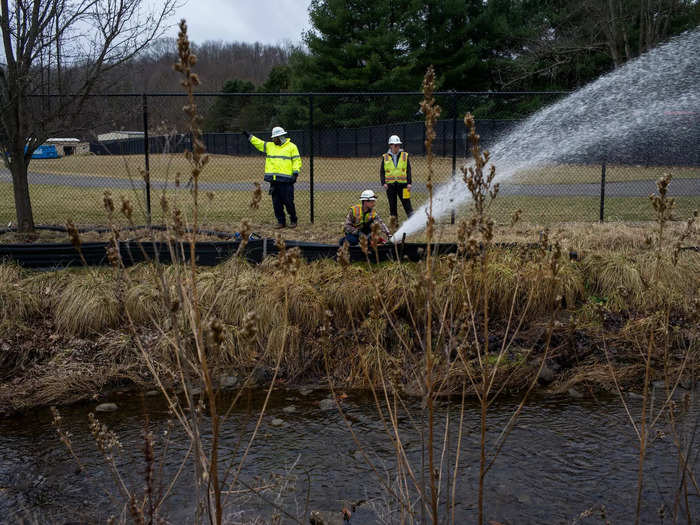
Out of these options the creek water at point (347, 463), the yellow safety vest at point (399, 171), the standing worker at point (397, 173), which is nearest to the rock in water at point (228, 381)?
the creek water at point (347, 463)

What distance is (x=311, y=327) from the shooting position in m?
6.76

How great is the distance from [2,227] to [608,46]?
2404 centimetres

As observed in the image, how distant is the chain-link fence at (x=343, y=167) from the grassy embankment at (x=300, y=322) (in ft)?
12.6

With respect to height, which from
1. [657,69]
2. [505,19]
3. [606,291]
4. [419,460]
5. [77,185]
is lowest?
[419,460]

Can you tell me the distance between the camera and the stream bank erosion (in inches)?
246

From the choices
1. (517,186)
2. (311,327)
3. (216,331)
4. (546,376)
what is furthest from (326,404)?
(517,186)

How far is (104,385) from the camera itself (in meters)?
6.31

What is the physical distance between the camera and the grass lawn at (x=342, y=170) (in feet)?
55.8

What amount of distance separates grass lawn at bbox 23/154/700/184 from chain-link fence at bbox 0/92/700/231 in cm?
4

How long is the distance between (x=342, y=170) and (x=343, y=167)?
8 cm

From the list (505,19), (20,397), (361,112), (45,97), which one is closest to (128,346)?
(20,397)

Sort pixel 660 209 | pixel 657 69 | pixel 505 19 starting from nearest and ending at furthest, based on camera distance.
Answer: pixel 660 209
pixel 657 69
pixel 505 19

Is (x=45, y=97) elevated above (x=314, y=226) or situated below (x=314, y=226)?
above

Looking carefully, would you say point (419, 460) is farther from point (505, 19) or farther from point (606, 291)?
point (505, 19)
